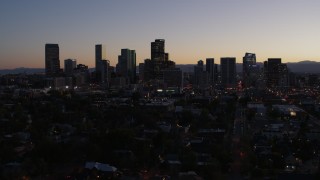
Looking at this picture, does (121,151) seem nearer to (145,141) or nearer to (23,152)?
(145,141)

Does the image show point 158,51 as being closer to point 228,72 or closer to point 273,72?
point 228,72

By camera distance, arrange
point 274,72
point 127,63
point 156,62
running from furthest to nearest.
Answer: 1. point 127,63
2. point 156,62
3. point 274,72

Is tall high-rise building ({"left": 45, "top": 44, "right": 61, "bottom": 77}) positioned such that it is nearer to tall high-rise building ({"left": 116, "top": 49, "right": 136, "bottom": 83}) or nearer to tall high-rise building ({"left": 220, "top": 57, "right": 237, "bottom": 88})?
tall high-rise building ({"left": 116, "top": 49, "right": 136, "bottom": 83})

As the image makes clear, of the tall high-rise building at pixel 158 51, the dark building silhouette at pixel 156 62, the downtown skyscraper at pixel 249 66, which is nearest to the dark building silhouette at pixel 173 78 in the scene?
the dark building silhouette at pixel 156 62

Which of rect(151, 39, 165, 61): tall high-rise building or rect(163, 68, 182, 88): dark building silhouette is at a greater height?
rect(151, 39, 165, 61): tall high-rise building

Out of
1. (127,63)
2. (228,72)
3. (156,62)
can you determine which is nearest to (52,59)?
(127,63)


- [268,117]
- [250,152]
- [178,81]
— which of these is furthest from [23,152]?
[178,81]

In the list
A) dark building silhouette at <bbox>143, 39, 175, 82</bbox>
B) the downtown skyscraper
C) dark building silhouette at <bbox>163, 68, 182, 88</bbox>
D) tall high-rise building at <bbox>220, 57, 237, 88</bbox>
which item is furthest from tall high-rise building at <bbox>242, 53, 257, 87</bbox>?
dark building silhouette at <bbox>163, 68, 182, 88</bbox>
